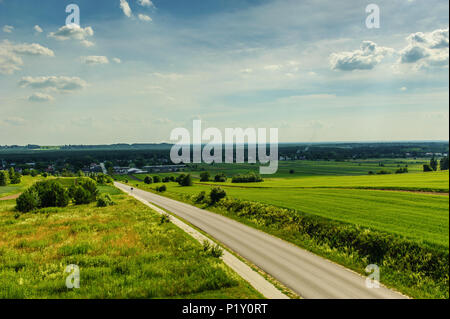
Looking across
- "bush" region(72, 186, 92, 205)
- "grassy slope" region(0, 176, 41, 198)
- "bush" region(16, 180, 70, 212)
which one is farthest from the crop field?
"grassy slope" region(0, 176, 41, 198)

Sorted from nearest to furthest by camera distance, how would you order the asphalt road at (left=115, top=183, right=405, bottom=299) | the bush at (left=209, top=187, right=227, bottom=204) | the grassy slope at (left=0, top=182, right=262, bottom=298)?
1. the grassy slope at (left=0, top=182, right=262, bottom=298)
2. the asphalt road at (left=115, top=183, right=405, bottom=299)
3. the bush at (left=209, top=187, right=227, bottom=204)

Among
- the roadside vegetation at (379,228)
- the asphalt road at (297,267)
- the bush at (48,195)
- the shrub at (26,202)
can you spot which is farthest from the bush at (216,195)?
the shrub at (26,202)

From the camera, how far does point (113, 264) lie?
19.9 metres

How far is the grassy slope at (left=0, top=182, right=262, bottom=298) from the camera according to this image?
15422 millimetres

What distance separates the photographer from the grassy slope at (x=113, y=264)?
15422mm

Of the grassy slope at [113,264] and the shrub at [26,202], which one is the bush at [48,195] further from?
the grassy slope at [113,264]

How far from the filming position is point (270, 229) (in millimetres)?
31625

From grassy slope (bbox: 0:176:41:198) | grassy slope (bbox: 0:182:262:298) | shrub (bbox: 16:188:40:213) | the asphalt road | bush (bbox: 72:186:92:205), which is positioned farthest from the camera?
grassy slope (bbox: 0:176:41:198)

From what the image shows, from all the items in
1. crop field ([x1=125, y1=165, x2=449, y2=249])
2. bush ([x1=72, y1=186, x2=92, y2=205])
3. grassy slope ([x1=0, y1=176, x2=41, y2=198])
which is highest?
crop field ([x1=125, y1=165, x2=449, y2=249])

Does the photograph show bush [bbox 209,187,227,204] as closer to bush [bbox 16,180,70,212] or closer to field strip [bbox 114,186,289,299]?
field strip [bbox 114,186,289,299]

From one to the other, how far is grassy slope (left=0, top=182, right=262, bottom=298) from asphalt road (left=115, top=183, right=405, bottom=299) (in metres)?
3.39

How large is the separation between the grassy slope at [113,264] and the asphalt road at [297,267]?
3.39 m

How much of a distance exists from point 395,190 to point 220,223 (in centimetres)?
2878
